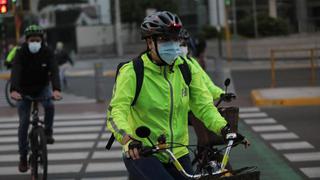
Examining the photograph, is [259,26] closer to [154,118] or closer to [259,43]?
[259,43]

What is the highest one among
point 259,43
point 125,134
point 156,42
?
point 156,42

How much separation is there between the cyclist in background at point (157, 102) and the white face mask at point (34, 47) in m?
3.55

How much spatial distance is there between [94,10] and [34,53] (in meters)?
59.3

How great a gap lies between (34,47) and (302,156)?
3.92 m

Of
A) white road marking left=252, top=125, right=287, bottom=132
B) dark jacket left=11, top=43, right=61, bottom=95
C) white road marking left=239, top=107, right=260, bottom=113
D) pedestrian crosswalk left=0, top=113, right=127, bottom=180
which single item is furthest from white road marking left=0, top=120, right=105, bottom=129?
dark jacket left=11, top=43, right=61, bottom=95

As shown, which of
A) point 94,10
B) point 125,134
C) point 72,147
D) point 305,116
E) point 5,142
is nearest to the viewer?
point 125,134

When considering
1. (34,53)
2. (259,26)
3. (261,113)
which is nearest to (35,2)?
(259,26)

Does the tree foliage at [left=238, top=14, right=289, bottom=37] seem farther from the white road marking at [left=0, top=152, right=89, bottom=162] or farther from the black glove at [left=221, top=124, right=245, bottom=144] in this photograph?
the black glove at [left=221, top=124, right=245, bottom=144]

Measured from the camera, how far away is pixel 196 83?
4.26 m

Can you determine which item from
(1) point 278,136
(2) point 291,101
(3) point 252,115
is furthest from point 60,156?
(2) point 291,101

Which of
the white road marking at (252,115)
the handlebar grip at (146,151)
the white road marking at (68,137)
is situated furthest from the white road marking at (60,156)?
the handlebar grip at (146,151)

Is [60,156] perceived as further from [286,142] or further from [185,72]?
[185,72]

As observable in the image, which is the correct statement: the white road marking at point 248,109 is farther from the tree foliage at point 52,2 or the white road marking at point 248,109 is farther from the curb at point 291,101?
the tree foliage at point 52,2

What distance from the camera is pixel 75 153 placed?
10.1 m
